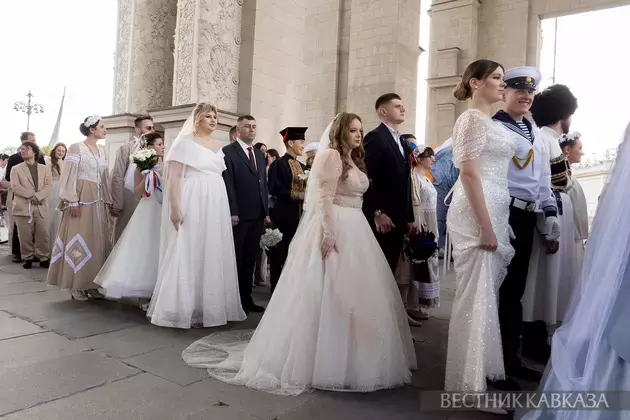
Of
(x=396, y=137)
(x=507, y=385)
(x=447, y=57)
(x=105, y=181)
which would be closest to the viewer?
(x=507, y=385)

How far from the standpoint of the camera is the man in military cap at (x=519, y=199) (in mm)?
2596

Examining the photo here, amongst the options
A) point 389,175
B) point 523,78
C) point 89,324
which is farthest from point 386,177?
point 89,324

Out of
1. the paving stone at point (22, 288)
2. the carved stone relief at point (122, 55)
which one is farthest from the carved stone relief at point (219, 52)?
the paving stone at point (22, 288)

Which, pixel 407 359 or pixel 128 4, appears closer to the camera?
pixel 407 359

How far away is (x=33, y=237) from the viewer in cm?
667

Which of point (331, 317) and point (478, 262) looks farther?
point (331, 317)

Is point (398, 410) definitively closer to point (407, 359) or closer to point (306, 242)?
point (407, 359)

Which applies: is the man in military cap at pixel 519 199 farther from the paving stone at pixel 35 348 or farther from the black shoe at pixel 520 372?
the paving stone at pixel 35 348

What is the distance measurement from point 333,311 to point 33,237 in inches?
239

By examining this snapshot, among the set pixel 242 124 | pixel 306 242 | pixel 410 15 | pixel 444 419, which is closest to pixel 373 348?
pixel 444 419

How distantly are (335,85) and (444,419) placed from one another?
7.81 m

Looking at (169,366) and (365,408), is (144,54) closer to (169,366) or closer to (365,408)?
(169,366)

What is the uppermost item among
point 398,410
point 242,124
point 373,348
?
point 242,124

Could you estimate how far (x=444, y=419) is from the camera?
2.17 metres
